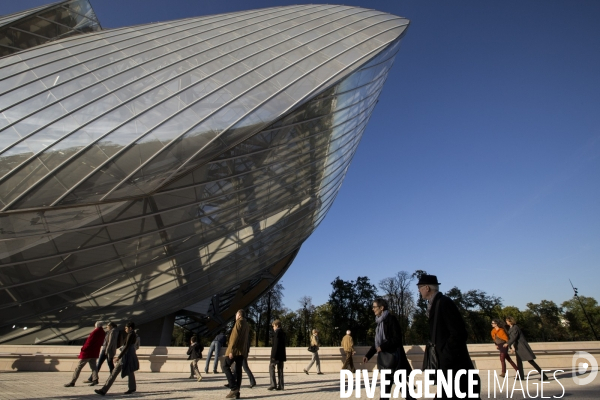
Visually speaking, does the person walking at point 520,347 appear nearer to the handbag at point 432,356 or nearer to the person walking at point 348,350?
the person walking at point 348,350

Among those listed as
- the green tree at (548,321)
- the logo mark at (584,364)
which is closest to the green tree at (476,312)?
the green tree at (548,321)

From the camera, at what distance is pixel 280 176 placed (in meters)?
15.7

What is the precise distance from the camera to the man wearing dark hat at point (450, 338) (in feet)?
10.6

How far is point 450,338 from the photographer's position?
10.9 feet

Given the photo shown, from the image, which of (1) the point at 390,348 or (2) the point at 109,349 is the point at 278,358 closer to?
(2) the point at 109,349

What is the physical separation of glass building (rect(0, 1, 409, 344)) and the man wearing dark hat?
9867 mm

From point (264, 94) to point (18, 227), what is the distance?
29.1ft

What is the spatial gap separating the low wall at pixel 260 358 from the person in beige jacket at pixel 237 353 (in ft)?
22.9

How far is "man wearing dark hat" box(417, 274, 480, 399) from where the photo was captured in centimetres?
324

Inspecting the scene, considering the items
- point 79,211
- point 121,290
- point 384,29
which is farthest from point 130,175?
point 384,29

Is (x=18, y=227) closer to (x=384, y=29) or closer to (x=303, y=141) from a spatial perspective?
(x=303, y=141)

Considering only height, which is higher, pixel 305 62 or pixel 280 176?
pixel 305 62

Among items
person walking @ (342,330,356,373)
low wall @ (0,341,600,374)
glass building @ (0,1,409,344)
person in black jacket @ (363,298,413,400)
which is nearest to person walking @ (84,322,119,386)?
glass building @ (0,1,409,344)

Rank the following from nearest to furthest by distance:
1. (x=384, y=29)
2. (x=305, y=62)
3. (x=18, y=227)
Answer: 1. (x=18, y=227)
2. (x=305, y=62)
3. (x=384, y=29)
